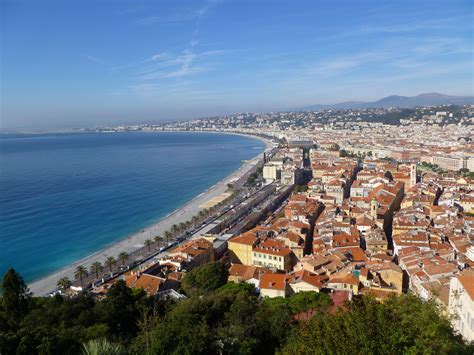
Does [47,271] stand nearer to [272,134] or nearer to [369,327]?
[369,327]

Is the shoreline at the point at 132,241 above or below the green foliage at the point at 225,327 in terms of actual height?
below

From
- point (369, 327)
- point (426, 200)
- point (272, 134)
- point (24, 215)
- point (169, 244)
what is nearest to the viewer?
point (369, 327)

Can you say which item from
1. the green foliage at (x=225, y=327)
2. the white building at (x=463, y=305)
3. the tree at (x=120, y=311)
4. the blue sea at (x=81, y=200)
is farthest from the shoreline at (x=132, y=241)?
the white building at (x=463, y=305)

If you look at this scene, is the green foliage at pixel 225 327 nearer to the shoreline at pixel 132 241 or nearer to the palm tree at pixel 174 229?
the shoreline at pixel 132 241

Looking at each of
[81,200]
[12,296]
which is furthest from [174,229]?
[81,200]

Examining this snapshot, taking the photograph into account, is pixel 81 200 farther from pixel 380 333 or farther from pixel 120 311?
pixel 380 333

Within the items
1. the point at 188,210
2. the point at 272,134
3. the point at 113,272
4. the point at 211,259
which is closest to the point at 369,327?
the point at 211,259
